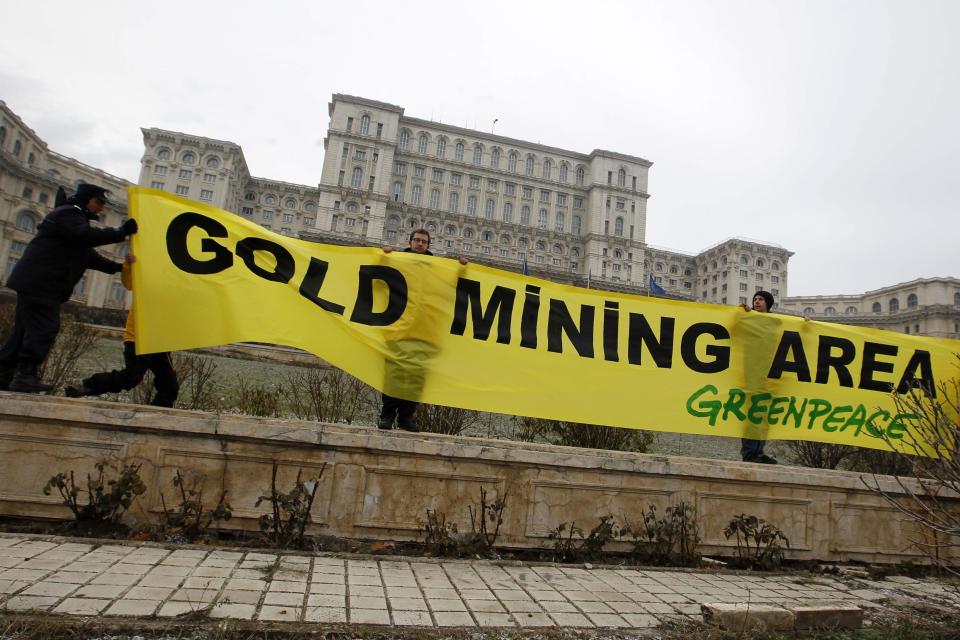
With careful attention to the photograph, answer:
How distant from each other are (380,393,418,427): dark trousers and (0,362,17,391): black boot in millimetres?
2805

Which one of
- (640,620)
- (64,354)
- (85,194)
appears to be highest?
(85,194)

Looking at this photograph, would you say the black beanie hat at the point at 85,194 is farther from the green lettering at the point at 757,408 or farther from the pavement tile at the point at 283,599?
the green lettering at the point at 757,408

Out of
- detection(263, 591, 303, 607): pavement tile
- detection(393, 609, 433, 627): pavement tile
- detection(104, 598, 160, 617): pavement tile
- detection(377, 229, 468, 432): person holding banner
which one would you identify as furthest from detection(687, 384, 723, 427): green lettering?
detection(104, 598, 160, 617): pavement tile

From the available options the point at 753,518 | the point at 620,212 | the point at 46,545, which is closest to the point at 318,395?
the point at 46,545

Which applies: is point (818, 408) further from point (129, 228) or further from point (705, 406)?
point (129, 228)

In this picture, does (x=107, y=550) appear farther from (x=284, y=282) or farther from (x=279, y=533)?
(x=284, y=282)

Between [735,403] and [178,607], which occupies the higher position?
[735,403]

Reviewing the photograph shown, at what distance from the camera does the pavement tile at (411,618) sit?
2791 millimetres

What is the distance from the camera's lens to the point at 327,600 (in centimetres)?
298

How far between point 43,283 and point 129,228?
73 centimetres

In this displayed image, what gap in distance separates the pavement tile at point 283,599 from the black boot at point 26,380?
2.52 m

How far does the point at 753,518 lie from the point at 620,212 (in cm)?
9510

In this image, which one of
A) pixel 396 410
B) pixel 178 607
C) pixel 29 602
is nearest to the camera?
pixel 29 602

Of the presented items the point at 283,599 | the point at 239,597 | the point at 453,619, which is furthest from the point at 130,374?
the point at 453,619
